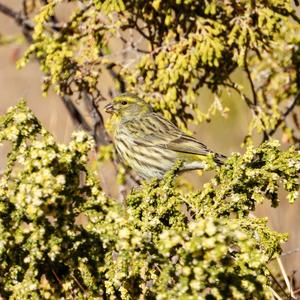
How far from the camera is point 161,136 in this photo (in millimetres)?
6113

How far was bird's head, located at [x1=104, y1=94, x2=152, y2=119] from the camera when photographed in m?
6.09

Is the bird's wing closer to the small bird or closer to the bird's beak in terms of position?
the small bird

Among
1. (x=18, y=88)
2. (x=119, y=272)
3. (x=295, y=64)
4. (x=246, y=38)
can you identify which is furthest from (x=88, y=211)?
(x=18, y=88)

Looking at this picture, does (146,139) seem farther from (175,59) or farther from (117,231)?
(117,231)

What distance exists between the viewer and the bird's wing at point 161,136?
19.1 ft

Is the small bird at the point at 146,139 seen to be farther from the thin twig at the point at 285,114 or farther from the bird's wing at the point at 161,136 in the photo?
Result: the thin twig at the point at 285,114

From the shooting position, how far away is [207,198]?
3.92 m

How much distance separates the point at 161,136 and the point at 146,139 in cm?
21

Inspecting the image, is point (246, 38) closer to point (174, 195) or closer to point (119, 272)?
point (174, 195)

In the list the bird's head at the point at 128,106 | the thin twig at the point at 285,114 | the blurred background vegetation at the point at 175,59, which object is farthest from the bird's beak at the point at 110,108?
the thin twig at the point at 285,114

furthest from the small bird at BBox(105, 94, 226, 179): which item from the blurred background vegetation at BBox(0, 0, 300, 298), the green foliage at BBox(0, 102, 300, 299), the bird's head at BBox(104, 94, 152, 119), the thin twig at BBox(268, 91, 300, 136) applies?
the green foliage at BBox(0, 102, 300, 299)

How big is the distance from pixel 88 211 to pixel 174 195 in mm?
807

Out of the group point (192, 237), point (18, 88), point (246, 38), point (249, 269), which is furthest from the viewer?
point (18, 88)

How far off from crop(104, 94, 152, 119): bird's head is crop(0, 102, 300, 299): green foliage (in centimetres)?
225
